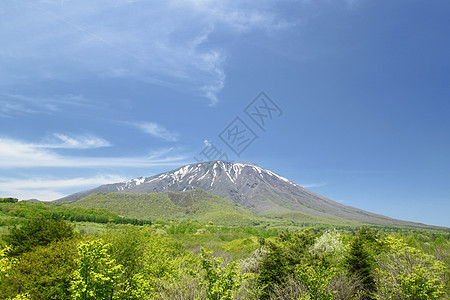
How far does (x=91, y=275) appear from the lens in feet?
43.5

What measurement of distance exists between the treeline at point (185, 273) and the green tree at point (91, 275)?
0.05 m

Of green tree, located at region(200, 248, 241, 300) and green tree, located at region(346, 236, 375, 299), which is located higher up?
green tree, located at region(200, 248, 241, 300)

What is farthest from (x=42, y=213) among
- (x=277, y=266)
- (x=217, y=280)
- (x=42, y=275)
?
(x=217, y=280)

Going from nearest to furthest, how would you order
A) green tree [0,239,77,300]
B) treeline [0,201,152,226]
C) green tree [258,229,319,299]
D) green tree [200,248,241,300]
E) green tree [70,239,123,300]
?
green tree [200,248,241,300], green tree [70,239,123,300], green tree [0,239,77,300], green tree [258,229,319,299], treeline [0,201,152,226]

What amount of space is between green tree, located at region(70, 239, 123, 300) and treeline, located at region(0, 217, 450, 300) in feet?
0.15

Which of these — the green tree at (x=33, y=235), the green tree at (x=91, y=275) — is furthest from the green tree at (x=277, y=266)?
the green tree at (x=33, y=235)

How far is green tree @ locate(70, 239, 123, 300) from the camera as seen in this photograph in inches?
514

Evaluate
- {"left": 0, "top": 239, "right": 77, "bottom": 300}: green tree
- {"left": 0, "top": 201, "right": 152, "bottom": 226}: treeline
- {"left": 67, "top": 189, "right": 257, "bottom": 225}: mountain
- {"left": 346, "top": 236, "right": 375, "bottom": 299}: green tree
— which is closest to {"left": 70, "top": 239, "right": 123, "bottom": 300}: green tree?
{"left": 0, "top": 239, "right": 77, "bottom": 300}: green tree

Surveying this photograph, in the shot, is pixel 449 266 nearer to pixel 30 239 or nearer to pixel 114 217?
pixel 30 239

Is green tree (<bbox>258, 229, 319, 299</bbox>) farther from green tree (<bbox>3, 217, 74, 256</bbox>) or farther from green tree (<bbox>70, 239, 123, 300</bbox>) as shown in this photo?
green tree (<bbox>3, 217, 74, 256</bbox>)

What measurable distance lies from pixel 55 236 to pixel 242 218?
149 m

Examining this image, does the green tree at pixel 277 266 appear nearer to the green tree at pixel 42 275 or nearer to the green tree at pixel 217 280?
the green tree at pixel 217 280

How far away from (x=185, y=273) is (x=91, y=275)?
5.23 meters

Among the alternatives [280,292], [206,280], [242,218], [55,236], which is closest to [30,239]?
[55,236]
